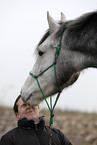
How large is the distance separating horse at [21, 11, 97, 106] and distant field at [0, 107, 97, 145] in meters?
4.39

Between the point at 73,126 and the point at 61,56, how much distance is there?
640cm

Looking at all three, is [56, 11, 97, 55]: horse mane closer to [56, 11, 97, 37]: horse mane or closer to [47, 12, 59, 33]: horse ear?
[56, 11, 97, 37]: horse mane

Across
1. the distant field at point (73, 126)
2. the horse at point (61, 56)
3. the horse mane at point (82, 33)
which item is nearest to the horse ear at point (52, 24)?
the horse at point (61, 56)

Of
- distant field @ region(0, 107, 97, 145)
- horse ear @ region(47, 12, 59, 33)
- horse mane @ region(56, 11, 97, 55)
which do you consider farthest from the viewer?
distant field @ region(0, 107, 97, 145)

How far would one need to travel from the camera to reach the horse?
2523 mm

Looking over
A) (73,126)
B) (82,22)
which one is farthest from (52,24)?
(73,126)

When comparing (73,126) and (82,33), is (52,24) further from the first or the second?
(73,126)

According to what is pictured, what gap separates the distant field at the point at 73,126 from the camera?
22.1ft

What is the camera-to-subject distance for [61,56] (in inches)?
104

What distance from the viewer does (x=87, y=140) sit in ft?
21.6

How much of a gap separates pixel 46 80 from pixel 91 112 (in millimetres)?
8504

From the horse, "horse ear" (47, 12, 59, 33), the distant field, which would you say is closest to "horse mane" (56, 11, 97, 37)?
the horse

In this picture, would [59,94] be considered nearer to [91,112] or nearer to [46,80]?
[46,80]

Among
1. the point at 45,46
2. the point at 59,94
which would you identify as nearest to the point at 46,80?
the point at 59,94
